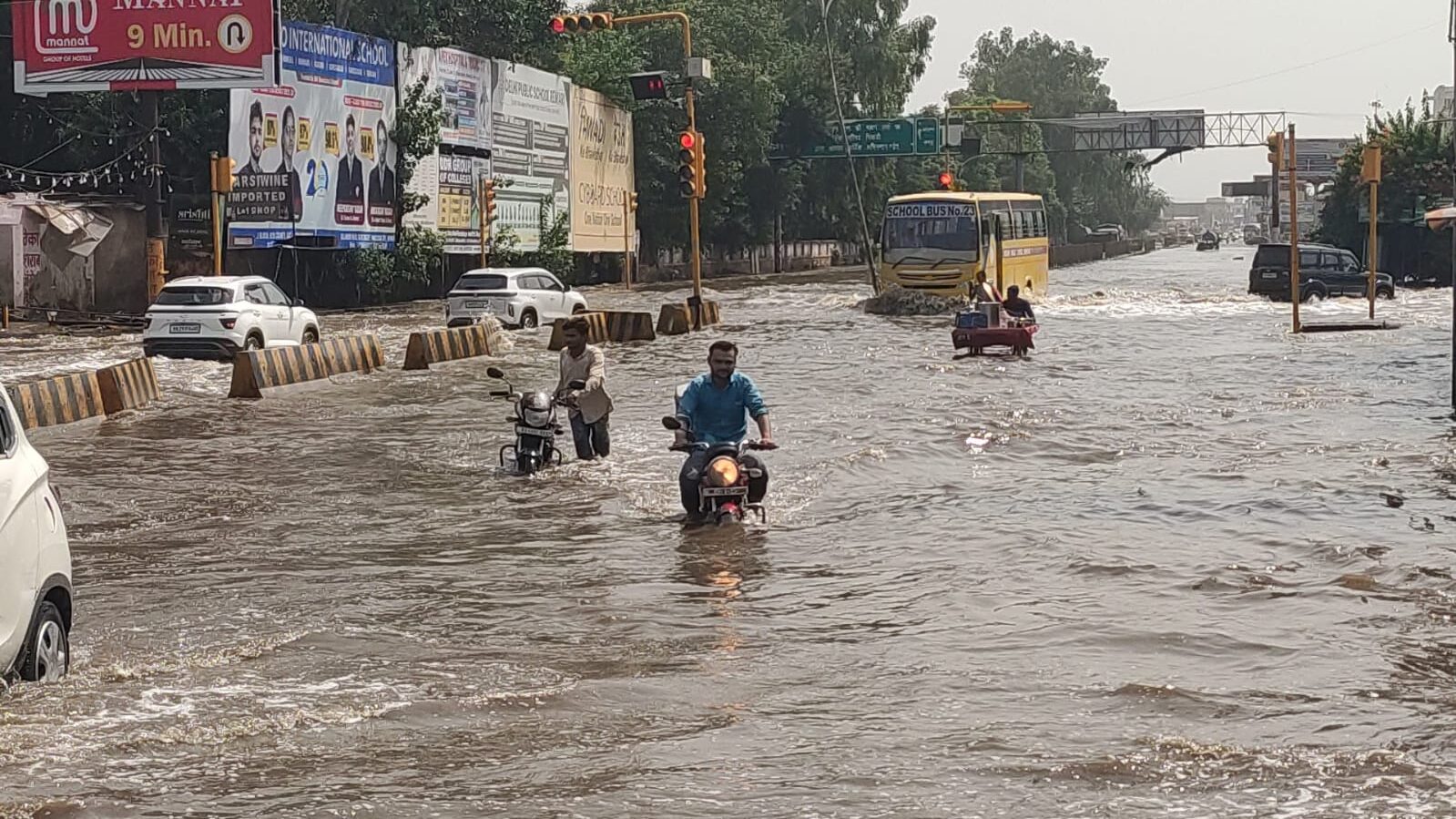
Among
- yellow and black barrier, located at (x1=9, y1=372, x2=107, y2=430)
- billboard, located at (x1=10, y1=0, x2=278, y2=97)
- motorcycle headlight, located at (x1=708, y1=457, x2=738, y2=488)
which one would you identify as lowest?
motorcycle headlight, located at (x1=708, y1=457, x2=738, y2=488)

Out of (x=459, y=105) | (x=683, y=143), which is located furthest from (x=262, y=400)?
(x=459, y=105)

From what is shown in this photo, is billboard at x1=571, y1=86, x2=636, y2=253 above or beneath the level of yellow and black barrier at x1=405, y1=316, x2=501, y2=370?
above

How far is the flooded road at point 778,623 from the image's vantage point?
666cm

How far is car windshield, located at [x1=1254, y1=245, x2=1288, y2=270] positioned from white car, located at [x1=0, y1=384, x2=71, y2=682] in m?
44.8

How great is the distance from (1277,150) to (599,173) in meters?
37.1

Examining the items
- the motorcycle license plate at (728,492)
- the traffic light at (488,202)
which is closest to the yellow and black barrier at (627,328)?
the traffic light at (488,202)

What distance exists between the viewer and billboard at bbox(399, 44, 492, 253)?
1903 inches

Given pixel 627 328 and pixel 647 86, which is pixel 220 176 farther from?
pixel 647 86

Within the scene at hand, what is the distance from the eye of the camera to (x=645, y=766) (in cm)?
686

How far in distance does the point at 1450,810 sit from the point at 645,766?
2.73m

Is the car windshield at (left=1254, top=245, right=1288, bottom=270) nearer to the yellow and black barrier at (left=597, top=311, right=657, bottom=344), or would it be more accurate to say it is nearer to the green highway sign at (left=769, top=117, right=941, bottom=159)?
the yellow and black barrier at (left=597, top=311, right=657, bottom=344)

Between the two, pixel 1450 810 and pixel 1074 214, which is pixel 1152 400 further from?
pixel 1074 214

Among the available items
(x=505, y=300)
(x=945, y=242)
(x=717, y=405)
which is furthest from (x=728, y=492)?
(x=945, y=242)

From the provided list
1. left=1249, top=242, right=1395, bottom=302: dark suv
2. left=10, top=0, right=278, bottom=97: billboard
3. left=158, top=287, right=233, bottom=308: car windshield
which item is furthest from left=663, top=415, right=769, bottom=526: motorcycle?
left=1249, top=242, right=1395, bottom=302: dark suv
